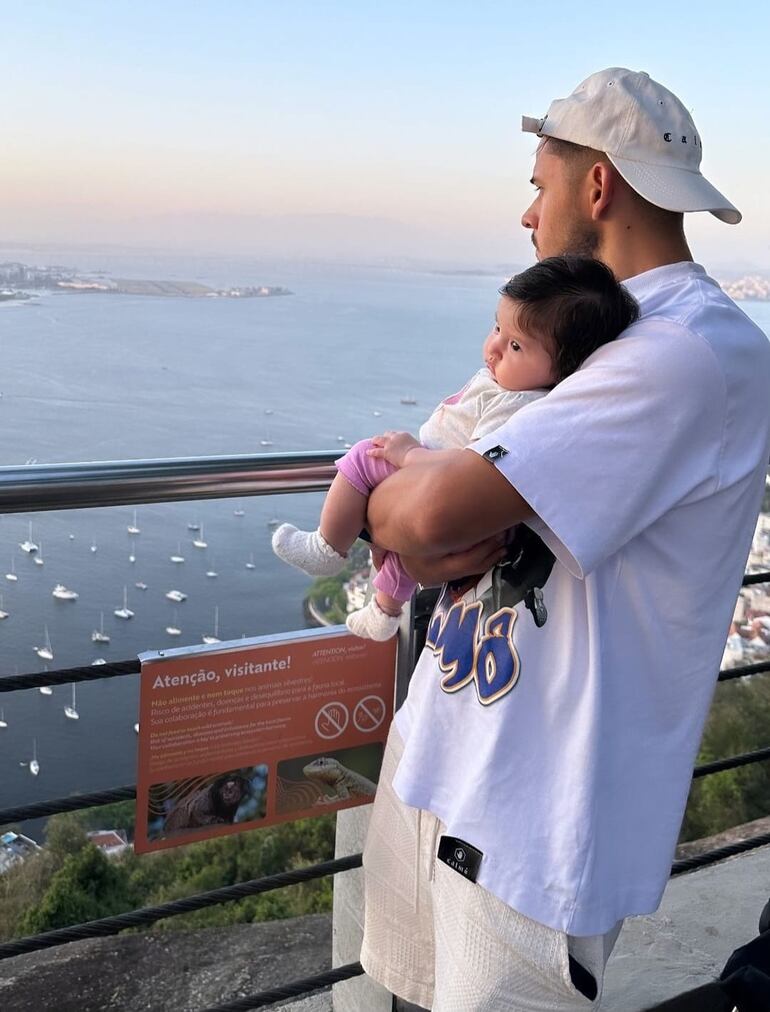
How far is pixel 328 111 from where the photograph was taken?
37.0 m

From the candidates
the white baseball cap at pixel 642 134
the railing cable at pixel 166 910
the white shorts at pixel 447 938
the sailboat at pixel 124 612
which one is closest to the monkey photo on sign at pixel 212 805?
the railing cable at pixel 166 910

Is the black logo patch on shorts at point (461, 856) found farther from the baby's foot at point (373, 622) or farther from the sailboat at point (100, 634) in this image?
the sailboat at point (100, 634)

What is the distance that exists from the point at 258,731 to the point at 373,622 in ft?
0.81

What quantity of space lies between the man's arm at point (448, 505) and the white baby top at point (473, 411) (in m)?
0.09

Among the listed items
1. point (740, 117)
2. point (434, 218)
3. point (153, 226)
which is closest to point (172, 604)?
point (740, 117)

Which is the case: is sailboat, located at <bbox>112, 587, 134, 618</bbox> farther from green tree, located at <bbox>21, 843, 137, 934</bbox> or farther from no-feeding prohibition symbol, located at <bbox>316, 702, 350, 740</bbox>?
green tree, located at <bbox>21, 843, 137, 934</bbox>

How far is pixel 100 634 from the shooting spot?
3.04 meters

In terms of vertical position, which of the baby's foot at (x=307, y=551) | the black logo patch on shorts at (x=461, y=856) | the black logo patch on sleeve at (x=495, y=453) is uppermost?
the black logo patch on sleeve at (x=495, y=453)

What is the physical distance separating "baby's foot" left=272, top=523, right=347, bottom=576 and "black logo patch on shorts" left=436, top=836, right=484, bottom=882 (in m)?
0.43

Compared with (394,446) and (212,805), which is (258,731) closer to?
(212,805)

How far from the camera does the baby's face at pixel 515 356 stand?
1105 millimetres

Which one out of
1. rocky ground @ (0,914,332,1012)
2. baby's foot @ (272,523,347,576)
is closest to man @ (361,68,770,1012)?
baby's foot @ (272,523,347,576)

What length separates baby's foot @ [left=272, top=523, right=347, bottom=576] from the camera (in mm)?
1393

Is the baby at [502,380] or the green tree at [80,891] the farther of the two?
the green tree at [80,891]
